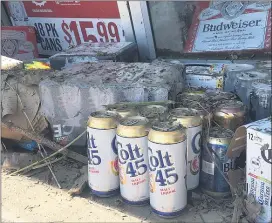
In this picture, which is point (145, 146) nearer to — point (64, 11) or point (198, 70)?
point (198, 70)

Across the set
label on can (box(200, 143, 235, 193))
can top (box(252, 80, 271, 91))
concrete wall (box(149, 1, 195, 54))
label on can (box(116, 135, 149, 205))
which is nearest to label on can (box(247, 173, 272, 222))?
label on can (box(200, 143, 235, 193))

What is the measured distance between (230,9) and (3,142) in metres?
2.41

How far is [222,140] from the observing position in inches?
99.1

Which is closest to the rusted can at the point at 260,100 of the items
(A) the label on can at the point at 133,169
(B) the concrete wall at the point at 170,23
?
(A) the label on can at the point at 133,169

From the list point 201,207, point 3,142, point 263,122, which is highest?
point 263,122

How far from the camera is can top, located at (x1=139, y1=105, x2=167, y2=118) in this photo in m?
2.70

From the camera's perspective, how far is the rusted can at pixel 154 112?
2.61 m

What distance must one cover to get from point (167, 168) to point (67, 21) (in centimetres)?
310

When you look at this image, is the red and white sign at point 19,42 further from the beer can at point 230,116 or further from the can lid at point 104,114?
the beer can at point 230,116

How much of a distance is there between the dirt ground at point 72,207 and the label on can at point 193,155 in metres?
0.09

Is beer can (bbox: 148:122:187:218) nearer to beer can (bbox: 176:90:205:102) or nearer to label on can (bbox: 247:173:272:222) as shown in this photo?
label on can (bbox: 247:173:272:222)

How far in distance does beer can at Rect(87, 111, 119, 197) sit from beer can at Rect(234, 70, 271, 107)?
103 cm

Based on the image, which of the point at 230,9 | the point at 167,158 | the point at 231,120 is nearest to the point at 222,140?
the point at 231,120

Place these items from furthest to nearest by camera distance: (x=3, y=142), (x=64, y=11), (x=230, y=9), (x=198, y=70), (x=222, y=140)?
(x=64, y=11) < (x=230, y=9) < (x=198, y=70) < (x=3, y=142) < (x=222, y=140)
